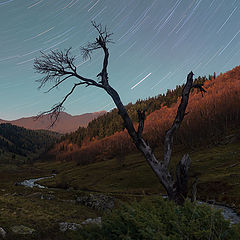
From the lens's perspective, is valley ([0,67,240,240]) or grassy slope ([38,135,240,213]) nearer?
valley ([0,67,240,240])

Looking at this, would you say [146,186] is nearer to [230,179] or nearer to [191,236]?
[230,179]

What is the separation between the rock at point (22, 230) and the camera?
10872 millimetres

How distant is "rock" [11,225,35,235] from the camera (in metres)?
10.9

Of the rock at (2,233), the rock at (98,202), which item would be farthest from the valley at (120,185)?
the rock at (2,233)

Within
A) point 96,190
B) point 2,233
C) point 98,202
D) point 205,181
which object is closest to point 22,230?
point 2,233

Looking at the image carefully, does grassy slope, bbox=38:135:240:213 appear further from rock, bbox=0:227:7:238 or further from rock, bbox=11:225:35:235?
rock, bbox=0:227:7:238

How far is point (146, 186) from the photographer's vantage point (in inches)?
2753

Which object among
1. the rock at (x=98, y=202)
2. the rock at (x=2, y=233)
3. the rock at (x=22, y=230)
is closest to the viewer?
the rock at (x=2, y=233)

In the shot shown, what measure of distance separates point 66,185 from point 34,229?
75.9 meters

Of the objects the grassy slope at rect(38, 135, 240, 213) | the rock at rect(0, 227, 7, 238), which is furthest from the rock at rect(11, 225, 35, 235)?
the grassy slope at rect(38, 135, 240, 213)

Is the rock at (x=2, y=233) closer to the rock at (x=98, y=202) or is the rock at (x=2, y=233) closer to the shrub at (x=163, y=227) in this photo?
the shrub at (x=163, y=227)

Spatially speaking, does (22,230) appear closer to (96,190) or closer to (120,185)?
(96,190)

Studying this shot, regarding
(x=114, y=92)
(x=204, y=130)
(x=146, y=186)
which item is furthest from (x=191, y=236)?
(x=204, y=130)

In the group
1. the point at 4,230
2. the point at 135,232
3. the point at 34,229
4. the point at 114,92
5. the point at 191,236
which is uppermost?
the point at 114,92
